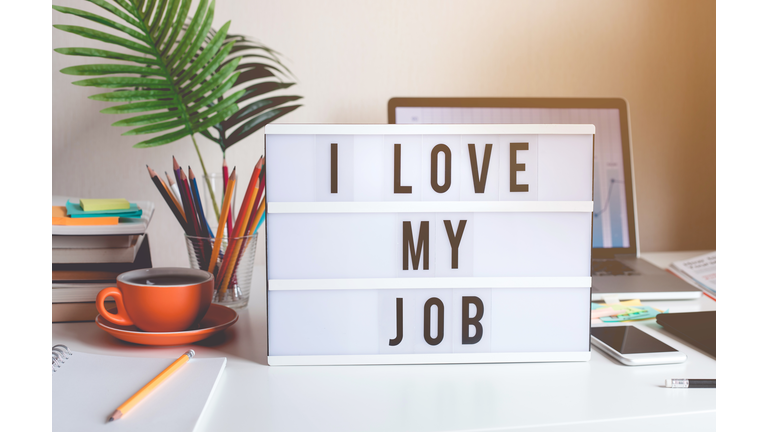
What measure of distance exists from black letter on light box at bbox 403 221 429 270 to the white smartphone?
217 mm

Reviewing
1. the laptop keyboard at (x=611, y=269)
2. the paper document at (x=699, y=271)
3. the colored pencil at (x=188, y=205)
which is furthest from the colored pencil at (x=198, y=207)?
the paper document at (x=699, y=271)

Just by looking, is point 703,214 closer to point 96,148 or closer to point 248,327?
point 248,327

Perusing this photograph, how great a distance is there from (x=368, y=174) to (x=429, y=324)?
0.16 m

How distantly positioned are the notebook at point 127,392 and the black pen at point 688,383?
40 cm

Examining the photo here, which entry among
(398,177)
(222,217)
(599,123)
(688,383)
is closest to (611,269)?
(599,123)

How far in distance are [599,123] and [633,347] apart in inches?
22.4

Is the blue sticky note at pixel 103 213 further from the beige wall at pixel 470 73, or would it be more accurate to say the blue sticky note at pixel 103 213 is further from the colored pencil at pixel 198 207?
the beige wall at pixel 470 73

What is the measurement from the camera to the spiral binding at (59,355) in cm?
44

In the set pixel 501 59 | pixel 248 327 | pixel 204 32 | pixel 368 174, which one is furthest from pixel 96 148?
pixel 501 59

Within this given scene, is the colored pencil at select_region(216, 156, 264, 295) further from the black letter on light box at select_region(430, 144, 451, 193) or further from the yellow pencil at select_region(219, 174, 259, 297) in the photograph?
the black letter on light box at select_region(430, 144, 451, 193)

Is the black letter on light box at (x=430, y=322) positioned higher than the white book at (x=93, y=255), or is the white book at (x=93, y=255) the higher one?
the white book at (x=93, y=255)

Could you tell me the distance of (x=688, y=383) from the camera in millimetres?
427

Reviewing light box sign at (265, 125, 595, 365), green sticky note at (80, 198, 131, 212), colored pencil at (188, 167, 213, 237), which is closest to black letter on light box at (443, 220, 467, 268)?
light box sign at (265, 125, 595, 365)
